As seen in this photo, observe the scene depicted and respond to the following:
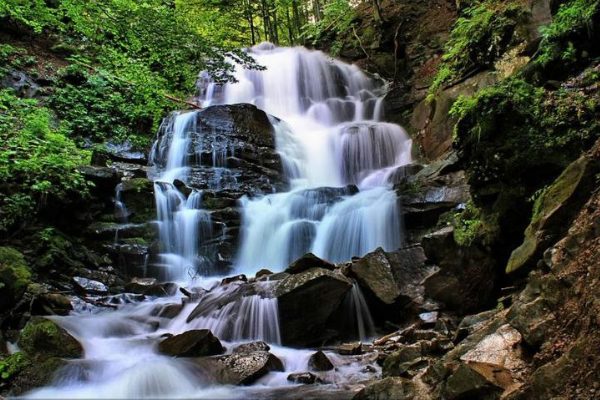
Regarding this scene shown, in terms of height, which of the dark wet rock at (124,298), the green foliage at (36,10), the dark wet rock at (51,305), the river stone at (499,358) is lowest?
the river stone at (499,358)

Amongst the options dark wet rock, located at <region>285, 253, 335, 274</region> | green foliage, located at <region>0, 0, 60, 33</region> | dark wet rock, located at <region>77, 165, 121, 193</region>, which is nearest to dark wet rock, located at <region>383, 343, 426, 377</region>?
dark wet rock, located at <region>285, 253, 335, 274</region>

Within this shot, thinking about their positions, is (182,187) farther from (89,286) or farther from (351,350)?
(351,350)

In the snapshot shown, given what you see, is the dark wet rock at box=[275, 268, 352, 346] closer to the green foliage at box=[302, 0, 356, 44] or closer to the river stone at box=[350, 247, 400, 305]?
the river stone at box=[350, 247, 400, 305]

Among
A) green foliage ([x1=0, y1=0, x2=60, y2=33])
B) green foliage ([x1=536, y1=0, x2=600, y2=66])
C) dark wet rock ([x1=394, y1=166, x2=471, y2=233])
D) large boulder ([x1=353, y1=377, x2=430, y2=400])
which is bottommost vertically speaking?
large boulder ([x1=353, y1=377, x2=430, y2=400])


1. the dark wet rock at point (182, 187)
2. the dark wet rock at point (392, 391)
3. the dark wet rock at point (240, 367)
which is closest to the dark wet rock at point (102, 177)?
the dark wet rock at point (182, 187)

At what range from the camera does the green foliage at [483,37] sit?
34.4 feet

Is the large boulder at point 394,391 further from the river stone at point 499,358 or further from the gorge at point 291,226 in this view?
the river stone at point 499,358

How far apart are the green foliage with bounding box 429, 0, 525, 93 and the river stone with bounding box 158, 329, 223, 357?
978 cm

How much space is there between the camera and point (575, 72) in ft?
18.2

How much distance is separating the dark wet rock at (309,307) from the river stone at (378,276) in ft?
1.78

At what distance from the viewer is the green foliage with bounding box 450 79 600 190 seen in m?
4.79

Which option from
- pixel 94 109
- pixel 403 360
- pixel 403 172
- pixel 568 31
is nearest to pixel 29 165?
pixel 403 360

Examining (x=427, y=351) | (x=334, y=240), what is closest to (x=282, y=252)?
(x=334, y=240)

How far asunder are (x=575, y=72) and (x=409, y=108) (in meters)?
10.5
